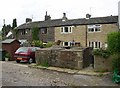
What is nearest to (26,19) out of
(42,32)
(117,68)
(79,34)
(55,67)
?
(42,32)

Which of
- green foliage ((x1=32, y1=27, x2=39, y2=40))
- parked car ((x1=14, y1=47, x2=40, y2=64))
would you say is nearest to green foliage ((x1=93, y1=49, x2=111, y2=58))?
parked car ((x1=14, y1=47, x2=40, y2=64))

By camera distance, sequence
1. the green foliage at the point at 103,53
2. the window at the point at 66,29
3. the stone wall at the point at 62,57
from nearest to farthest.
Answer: the green foliage at the point at 103,53
the stone wall at the point at 62,57
the window at the point at 66,29

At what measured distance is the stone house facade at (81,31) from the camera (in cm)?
3525

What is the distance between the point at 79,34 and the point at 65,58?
2084 cm

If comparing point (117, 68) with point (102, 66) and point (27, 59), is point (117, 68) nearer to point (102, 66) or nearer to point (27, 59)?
point (102, 66)

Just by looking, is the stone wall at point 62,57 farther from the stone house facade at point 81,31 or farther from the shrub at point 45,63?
Answer: the stone house facade at point 81,31

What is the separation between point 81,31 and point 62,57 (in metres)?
20.5

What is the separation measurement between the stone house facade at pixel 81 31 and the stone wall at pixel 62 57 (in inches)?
676

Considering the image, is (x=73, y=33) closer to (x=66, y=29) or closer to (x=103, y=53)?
(x=66, y=29)

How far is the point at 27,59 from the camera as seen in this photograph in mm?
21016

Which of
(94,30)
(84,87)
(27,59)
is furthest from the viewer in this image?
(94,30)

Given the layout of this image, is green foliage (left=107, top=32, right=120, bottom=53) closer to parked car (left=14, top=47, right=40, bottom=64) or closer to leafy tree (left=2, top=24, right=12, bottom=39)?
parked car (left=14, top=47, right=40, bottom=64)

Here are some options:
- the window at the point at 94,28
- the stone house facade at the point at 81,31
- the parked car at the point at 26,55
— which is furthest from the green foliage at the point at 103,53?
the window at the point at 94,28

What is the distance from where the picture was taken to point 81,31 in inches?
1479
